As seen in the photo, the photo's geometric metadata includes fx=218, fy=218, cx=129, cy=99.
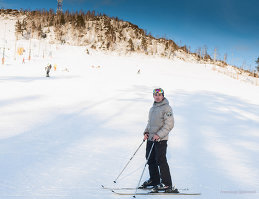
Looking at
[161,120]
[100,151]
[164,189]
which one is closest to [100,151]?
[100,151]

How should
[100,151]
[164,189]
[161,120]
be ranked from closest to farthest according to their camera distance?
1. [161,120]
2. [164,189]
3. [100,151]

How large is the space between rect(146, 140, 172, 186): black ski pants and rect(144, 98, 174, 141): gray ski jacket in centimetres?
16

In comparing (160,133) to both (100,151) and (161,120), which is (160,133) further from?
(100,151)

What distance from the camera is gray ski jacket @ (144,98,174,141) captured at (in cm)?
352

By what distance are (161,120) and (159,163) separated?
73cm

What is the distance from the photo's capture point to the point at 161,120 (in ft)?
11.9

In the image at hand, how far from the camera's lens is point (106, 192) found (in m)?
3.72

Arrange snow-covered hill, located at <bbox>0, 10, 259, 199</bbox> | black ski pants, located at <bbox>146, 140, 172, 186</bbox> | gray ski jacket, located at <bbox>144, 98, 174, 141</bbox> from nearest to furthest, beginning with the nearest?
gray ski jacket, located at <bbox>144, 98, 174, 141</bbox>
black ski pants, located at <bbox>146, 140, 172, 186</bbox>
snow-covered hill, located at <bbox>0, 10, 259, 199</bbox>

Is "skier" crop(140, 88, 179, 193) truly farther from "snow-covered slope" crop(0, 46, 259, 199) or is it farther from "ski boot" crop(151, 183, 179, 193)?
"snow-covered slope" crop(0, 46, 259, 199)

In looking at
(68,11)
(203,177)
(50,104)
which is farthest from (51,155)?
(68,11)

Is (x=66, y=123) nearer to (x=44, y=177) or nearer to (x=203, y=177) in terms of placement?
(x=44, y=177)

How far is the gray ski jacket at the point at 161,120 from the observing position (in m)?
3.52

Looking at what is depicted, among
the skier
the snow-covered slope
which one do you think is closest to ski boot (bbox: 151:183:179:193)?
the skier

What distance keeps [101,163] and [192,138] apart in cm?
409
